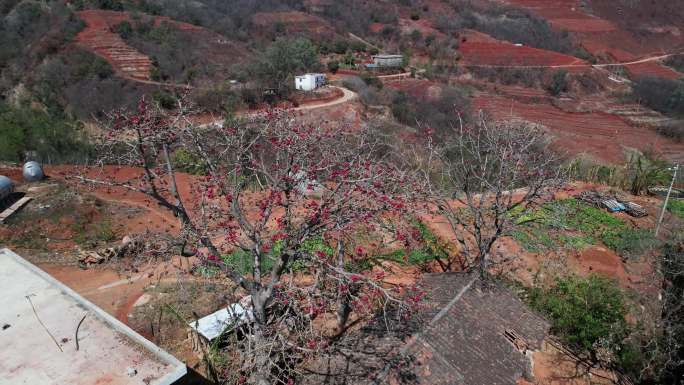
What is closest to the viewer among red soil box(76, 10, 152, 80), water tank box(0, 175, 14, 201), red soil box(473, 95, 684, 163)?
water tank box(0, 175, 14, 201)

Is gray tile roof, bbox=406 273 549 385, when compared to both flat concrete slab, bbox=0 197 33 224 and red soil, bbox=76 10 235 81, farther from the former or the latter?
red soil, bbox=76 10 235 81

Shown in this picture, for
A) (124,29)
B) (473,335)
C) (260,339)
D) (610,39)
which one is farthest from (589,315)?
(610,39)

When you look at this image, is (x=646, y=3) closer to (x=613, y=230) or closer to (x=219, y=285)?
(x=613, y=230)

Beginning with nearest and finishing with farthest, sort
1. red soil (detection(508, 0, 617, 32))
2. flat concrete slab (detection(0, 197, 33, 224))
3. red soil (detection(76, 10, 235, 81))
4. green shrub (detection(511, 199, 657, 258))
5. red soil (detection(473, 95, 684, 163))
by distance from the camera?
green shrub (detection(511, 199, 657, 258)) → flat concrete slab (detection(0, 197, 33, 224)) → red soil (detection(473, 95, 684, 163)) → red soil (detection(76, 10, 235, 81)) → red soil (detection(508, 0, 617, 32))

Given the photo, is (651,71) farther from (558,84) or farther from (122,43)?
(122,43)

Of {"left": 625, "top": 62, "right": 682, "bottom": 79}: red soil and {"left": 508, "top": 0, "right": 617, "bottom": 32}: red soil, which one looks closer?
{"left": 625, "top": 62, "right": 682, "bottom": 79}: red soil

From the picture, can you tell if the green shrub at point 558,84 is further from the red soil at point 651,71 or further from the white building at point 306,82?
the white building at point 306,82

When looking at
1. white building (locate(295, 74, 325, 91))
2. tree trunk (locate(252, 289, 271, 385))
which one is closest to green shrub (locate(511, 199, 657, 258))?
tree trunk (locate(252, 289, 271, 385))
